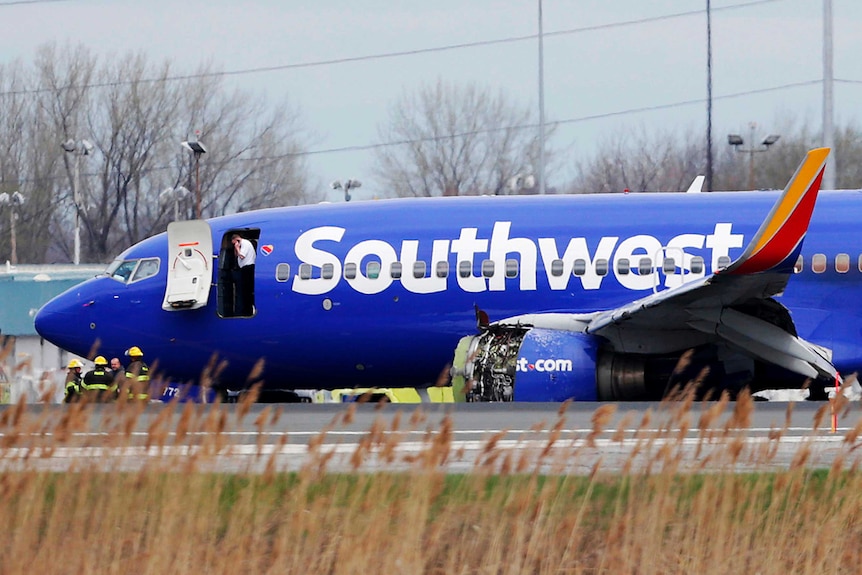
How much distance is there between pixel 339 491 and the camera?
8836 mm

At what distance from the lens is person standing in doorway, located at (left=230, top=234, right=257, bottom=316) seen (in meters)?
22.2

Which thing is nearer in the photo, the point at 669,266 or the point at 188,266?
the point at 669,266

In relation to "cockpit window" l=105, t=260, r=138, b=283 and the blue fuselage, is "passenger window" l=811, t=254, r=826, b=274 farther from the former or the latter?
"cockpit window" l=105, t=260, r=138, b=283

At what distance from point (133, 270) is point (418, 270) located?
477 centimetres

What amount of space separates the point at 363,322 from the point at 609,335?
3.85 metres

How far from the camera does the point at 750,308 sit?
19.4 metres

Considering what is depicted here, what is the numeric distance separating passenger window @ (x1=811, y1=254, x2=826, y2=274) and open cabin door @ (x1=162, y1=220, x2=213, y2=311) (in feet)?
29.9

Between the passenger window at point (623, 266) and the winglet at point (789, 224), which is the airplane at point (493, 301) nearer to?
the passenger window at point (623, 266)

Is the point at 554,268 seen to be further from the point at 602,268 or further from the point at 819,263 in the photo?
the point at 819,263

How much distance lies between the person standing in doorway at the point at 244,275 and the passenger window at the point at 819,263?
8.38 metres

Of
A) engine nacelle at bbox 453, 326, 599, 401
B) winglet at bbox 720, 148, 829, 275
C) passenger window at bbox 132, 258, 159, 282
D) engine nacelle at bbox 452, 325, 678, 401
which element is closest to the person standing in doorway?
passenger window at bbox 132, 258, 159, 282

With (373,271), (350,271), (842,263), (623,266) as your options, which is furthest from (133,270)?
(842,263)

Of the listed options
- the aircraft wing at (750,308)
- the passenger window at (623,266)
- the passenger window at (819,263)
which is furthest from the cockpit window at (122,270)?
the passenger window at (819,263)

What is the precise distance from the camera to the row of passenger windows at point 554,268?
20.8 metres
